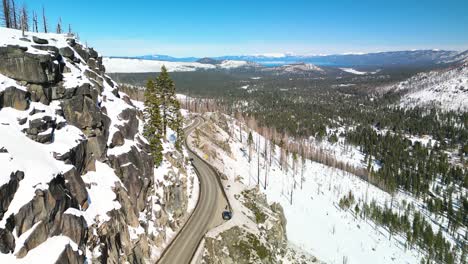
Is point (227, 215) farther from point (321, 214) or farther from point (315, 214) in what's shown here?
point (321, 214)

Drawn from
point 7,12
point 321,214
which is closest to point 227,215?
point 7,12

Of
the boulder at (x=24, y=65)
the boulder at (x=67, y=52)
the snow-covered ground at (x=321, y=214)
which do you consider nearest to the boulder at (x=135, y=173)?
the boulder at (x=24, y=65)

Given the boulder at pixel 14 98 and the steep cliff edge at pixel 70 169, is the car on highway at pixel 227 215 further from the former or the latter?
the boulder at pixel 14 98

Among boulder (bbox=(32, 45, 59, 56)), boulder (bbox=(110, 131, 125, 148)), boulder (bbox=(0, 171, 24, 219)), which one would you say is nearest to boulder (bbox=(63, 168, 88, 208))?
boulder (bbox=(0, 171, 24, 219))

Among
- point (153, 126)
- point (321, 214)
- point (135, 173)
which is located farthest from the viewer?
point (321, 214)

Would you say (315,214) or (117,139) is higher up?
(117,139)
